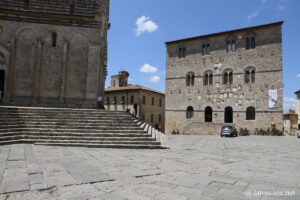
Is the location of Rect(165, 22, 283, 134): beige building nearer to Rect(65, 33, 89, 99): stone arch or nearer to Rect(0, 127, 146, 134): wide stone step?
Rect(65, 33, 89, 99): stone arch

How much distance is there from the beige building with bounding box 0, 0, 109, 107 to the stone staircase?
5.24 meters

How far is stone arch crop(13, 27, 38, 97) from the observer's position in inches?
736

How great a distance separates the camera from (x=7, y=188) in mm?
4734

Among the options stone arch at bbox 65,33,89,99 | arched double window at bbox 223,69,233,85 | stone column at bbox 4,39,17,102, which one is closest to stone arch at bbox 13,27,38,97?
stone column at bbox 4,39,17,102

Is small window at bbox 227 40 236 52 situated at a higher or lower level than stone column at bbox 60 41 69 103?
higher

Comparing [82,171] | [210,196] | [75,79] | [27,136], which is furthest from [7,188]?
[75,79]

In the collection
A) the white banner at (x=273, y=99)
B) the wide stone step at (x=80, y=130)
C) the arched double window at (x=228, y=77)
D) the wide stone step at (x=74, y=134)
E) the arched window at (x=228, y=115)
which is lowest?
the wide stone step at (x=74, y=134)

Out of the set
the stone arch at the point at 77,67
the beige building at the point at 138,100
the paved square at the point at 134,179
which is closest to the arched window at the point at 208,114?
the beige building at the point at 138,100

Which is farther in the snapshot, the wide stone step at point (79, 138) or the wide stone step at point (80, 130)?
the wide stone step at point (80, 130)

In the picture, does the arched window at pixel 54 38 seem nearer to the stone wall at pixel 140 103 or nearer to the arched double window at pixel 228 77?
the arched double window at pixel 228 77

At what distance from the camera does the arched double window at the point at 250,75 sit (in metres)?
28.9

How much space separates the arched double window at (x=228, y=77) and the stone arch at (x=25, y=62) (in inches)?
827

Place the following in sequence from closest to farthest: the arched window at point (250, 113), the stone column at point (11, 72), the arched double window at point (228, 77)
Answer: the stone column at point (11, 72) < the arched window at point (250, 113) < the arched double window at point (228, 77)

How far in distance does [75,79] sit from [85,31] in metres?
3.81
